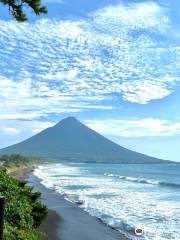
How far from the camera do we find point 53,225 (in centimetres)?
2670

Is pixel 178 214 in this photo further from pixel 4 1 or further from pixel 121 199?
pixel 4 1

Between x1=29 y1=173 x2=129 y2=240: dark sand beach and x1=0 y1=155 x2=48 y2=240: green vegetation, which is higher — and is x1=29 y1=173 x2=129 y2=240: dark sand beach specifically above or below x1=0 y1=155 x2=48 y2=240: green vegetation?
below

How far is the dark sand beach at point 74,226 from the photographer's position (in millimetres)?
23766

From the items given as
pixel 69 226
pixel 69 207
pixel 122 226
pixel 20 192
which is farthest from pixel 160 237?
pixel 69 207

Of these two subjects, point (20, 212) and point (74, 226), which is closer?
point (20, 212)

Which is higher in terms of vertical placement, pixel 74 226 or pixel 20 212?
pixel 20 212

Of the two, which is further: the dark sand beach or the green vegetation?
the dark sand beach

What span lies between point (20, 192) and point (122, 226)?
729cm

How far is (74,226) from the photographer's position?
27141 millimetres

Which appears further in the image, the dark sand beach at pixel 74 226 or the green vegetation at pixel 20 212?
the dark sand beach at pixel 74 226

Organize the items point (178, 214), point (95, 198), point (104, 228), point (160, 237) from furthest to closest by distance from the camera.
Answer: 1. point (95, 198)
2. point (178, 214)
3. point (104, 228)
4. point (160, 237)

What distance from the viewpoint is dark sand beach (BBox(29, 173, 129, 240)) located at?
2377 cm

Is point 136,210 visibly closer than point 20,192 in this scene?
No

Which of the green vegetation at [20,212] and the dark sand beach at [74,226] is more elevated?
the green vegetation at [20,212]
